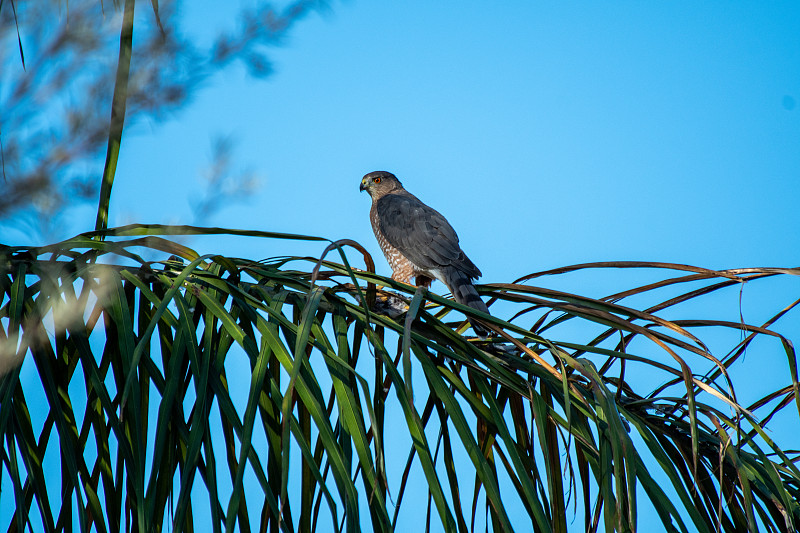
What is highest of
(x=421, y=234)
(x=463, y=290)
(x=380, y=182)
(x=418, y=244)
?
(x=380, y=182)

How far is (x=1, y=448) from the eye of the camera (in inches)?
64.6

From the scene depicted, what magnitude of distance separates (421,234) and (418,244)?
12 centimetres

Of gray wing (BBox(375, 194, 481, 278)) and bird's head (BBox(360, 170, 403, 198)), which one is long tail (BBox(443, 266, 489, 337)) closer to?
gray wing (BBox(375, 194, 481, 278))

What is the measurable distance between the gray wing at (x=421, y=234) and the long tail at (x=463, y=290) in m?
0.08

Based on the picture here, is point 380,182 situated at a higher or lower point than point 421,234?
higher

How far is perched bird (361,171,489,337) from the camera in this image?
450 cm

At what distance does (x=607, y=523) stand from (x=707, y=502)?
0.70 m

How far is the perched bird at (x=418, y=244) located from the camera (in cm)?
450

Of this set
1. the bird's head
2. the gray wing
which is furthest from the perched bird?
the bird's head

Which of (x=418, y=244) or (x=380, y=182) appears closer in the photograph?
(x=418, y=244)

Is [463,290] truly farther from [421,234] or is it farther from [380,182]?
[380,182]

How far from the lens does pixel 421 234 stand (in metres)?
5.17

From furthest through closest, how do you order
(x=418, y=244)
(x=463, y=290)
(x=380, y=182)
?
(x=380, y=182) < (x=418, y=244) < (x=463, y=290)

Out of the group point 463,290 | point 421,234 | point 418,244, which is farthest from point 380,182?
point 463,290
